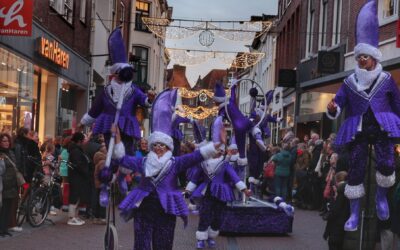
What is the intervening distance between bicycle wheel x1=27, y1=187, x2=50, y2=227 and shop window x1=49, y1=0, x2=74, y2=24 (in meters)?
7.40

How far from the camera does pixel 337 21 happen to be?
2342 centimetres

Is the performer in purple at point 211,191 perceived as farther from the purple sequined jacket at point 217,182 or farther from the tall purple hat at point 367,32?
the tall purple hat at point 367,32

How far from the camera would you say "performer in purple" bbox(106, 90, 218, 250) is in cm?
695

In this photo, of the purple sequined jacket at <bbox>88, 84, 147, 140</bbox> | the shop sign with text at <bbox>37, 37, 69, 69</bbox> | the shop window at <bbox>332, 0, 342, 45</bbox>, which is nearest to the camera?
the purple sequined jacket at <bbox>88, 84, 147, 140</bbox>

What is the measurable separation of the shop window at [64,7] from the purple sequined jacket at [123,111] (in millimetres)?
10492

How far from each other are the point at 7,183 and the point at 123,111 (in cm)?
334

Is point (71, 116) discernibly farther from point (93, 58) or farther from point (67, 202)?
point (67, 202)

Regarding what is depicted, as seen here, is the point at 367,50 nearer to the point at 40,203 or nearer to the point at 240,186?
the point at 240,186

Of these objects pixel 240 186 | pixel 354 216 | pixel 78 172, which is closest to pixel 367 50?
pixel 354 216

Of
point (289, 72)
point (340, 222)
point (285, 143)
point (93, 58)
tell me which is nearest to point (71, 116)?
point (93, 58)

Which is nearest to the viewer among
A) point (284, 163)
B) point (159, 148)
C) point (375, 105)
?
point (375, 105)

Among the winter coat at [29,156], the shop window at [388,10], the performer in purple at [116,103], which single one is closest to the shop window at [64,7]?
the winter coat at [29,156]

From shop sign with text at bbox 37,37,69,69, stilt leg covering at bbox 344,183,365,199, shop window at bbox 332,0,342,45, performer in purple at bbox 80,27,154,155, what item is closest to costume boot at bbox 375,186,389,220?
stilt leg covering at bbox 344,183,365,199

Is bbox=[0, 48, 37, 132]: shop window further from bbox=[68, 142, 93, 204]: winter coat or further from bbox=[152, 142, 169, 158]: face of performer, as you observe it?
bbox=[152, 142, 169, 158]: face of performer
